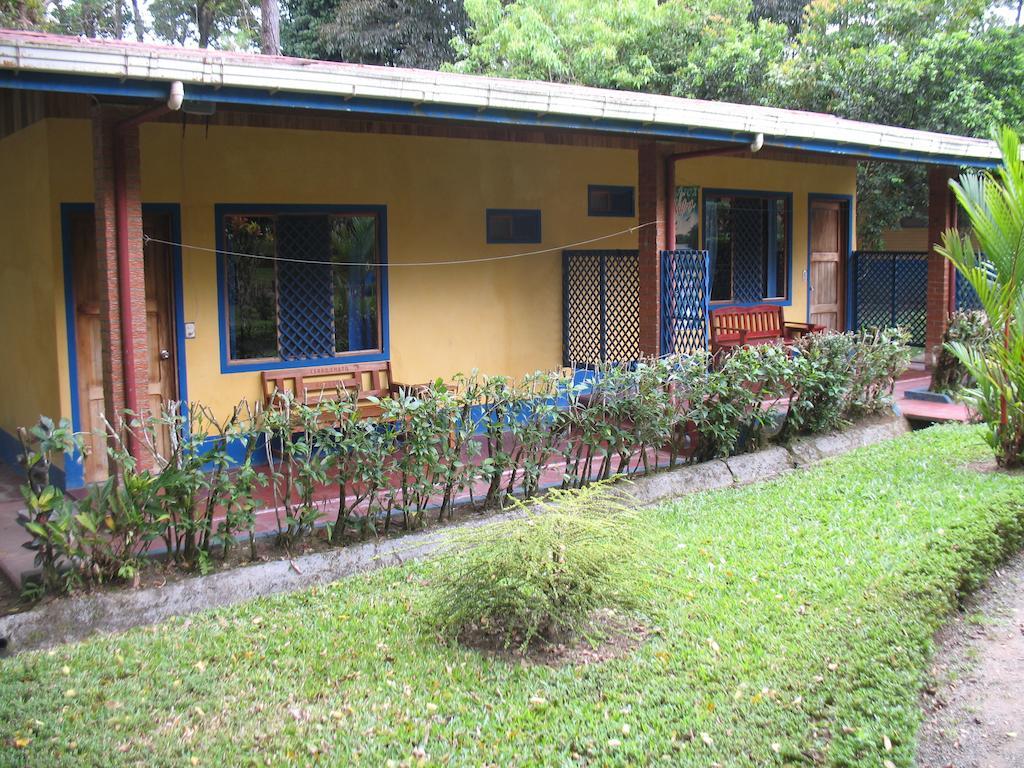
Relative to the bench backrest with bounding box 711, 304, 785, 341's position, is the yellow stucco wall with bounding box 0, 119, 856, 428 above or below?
above

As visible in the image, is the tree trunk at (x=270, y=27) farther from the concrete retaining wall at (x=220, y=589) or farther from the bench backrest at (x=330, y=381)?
the concrete retaining wall at (x=220, y=589)

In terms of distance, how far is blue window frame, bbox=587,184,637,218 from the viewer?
1070 centimetres

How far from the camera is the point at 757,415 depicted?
805cm

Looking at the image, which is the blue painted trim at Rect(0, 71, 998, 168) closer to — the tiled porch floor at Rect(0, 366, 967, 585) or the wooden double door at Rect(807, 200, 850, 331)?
the tiled porch floor at Rect(0, 366, 967, 585)

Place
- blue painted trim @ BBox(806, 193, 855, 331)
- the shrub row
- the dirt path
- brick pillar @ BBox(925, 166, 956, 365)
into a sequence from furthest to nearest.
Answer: blue painted trim @ BBox(806, 193, 855, 331) < brick pillar @ BBox(925, 166, 956, 365) < the shrub row < the dirt path

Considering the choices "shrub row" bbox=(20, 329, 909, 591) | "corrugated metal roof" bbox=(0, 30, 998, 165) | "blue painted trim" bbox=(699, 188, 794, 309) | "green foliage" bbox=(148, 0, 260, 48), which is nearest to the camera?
"corrugated metal roof" bbox=(0, 30, 998, 165)

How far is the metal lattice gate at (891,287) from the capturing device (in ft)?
46.4

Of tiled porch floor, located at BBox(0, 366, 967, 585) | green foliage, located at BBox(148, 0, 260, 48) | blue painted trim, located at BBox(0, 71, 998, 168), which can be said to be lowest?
tiled porch floor, located at BBox(0, 366, 967, 585)

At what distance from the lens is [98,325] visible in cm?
777

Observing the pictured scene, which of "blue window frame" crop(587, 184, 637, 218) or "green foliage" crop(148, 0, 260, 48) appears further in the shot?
"green foliage" crop(148, 0, 260, 48)

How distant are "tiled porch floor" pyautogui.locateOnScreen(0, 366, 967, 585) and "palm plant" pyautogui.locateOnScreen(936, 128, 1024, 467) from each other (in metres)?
1.87

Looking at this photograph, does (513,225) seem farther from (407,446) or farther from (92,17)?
(92,17)

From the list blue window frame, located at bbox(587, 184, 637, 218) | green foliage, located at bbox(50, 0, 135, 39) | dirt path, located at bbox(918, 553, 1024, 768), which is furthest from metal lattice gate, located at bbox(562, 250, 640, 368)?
green foliage, located at bbox(50, 0, 135, 39)

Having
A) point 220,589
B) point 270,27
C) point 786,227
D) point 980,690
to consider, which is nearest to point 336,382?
point 220,589
